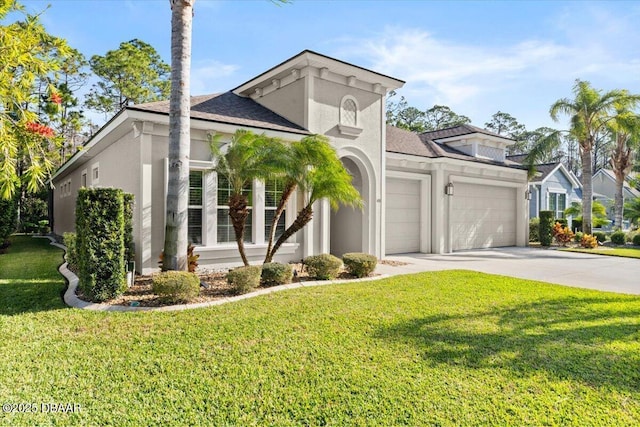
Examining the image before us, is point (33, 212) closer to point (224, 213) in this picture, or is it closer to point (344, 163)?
point (224, 213)

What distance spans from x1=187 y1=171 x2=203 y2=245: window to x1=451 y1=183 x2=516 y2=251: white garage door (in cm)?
1168

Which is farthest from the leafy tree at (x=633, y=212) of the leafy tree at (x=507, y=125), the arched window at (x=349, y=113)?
the leafy tree at (x=507, y=125)

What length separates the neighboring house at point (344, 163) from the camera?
9.52 m

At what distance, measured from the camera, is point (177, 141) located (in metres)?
7.62

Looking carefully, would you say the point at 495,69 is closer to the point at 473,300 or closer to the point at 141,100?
the point at 473,300

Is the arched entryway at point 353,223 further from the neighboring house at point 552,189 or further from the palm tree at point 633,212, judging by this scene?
the palm tree at point 633,212

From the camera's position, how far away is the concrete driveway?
10031 millimetres

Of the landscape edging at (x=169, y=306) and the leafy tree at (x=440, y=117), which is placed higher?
the leafy tree at (x=440, y=117)

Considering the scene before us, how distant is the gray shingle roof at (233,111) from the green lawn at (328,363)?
533 centimetres

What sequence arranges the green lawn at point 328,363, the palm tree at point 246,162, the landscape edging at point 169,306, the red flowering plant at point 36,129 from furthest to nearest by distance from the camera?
1. the palm tree at point 246,162
2. the red flowering plant at point 36,129
3. the landscape edging at point 169,306
4. the green lawn at point 328,363

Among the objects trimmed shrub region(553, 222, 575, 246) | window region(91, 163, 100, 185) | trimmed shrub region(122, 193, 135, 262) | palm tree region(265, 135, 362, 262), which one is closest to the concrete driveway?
palm tree region(265, 135, 362, 262)

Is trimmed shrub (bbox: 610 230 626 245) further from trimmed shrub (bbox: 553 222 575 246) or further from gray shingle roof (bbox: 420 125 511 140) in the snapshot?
gray shingle roof (bbox: 420 125 511 140)

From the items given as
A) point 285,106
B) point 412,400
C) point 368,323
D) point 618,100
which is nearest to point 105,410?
point 412,400

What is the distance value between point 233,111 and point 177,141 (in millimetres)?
4352
